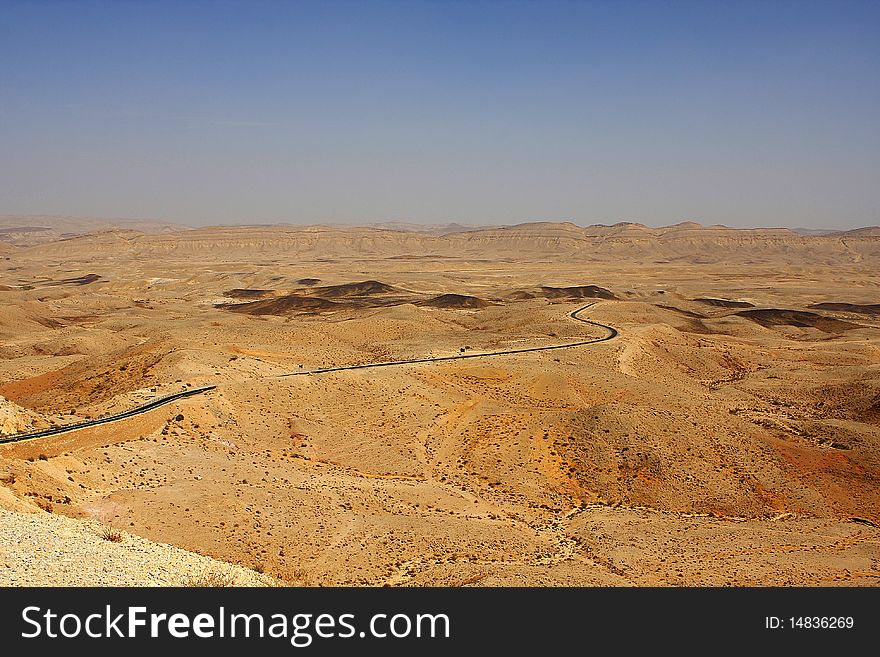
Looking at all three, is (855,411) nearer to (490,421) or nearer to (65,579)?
(490,421)

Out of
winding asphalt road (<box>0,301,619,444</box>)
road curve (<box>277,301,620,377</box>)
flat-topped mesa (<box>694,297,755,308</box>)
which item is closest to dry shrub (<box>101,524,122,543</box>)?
winding asphalt road (<box>0,301,619,444</box>)

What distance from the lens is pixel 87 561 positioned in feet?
41.9

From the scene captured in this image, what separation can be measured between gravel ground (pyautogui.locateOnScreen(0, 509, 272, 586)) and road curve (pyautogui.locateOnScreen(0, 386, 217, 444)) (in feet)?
25.1

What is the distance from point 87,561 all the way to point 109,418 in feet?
45.5

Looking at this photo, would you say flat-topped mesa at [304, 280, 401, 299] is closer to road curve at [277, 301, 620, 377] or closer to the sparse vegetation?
road curve at [277, 301, 620, 377]

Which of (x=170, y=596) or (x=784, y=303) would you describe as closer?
(x=170, y=596)

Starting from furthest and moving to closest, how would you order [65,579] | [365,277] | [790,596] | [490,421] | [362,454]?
[365,277], [490,421], [362,454], [65,579], [790,596]

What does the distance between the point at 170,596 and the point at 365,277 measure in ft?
396

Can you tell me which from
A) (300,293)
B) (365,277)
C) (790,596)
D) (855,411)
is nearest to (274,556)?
(790,596)

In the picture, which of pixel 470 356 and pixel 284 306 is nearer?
pixel 470 356

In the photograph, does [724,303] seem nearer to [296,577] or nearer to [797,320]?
[797,320]

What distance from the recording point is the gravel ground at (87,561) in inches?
463

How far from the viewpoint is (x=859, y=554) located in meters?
20.0

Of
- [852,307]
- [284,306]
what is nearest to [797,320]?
[852,307]
